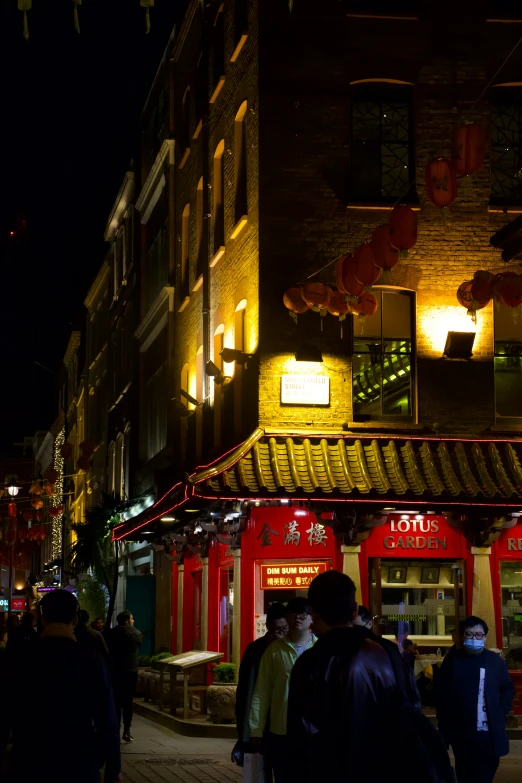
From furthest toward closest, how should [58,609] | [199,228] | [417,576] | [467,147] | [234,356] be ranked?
[199,228] < [234,356] < [417,576] < [467,147] < [58,609]

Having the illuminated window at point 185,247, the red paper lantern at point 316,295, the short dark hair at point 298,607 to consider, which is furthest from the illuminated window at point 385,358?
the short dark hair at point 298,607

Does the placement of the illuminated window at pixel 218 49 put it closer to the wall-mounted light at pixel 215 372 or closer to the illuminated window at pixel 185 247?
the illuminated window at pixel 185 247

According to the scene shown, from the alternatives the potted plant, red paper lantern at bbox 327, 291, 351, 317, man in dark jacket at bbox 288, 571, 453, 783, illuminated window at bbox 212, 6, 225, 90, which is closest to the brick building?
red paper lantern at bbox 327, 291, 351, 317

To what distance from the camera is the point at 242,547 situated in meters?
21.9

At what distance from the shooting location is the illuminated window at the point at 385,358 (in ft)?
69.5

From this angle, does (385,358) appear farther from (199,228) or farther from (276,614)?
(276,614)

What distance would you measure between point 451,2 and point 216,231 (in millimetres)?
6315

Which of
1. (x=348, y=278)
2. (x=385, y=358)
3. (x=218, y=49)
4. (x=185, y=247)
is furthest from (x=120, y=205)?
(x=348, y=278)

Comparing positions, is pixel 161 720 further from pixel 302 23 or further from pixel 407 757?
pixel 407 757

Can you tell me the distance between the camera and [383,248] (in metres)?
17.9

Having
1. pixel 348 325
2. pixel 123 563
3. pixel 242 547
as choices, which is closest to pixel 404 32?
pixel 348 325

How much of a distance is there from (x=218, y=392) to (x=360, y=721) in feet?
63.7

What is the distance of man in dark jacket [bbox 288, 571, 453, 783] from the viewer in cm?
551

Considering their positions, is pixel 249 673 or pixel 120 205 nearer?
pixel 249 673
